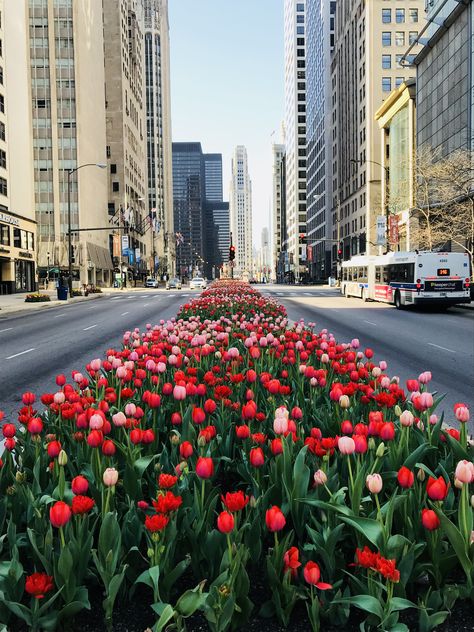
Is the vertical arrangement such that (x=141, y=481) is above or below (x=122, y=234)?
below

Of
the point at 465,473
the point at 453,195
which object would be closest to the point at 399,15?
the point at 453,195

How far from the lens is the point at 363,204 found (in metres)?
88.1

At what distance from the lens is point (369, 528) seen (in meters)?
2.35

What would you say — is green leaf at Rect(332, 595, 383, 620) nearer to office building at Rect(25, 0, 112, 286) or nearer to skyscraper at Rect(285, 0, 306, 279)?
office building at Rect(25, 0, 112, 286)

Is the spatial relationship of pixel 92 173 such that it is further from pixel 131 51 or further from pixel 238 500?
pixel 238 500

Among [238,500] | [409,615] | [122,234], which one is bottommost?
[409,615]

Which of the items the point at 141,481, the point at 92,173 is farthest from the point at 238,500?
the point at 92,173

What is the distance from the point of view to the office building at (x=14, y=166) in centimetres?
5706

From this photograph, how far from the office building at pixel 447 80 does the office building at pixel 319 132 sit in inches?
2127

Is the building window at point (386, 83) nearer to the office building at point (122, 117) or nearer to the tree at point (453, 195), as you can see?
the tree at point (453, 195)

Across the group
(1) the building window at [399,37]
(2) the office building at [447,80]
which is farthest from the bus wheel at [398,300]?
(1) the building window at [399,37]

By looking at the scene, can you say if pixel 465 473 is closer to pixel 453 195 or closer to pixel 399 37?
pixel 453 195

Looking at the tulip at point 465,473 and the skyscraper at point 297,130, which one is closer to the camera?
the tulip at point 465,473

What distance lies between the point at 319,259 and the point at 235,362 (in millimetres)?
129513
